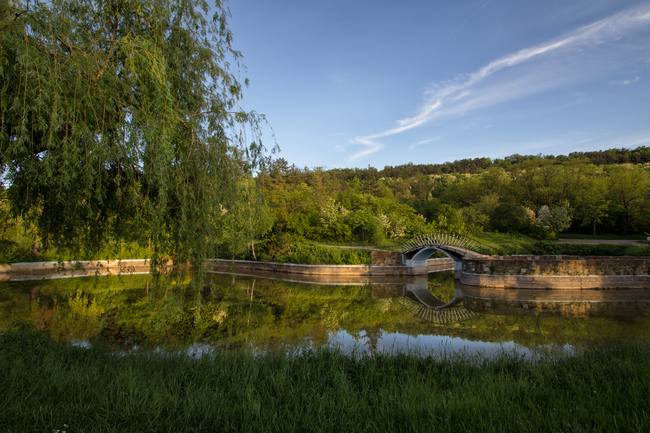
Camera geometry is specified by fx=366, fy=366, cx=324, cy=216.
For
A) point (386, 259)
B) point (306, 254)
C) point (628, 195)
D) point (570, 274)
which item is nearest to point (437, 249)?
point (386, 259)

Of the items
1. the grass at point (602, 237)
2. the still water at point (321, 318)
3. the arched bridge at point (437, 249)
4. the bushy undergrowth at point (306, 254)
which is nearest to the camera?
the still water at point (321, 318)

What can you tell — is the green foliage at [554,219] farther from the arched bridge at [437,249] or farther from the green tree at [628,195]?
the arched bridge at [437,249]

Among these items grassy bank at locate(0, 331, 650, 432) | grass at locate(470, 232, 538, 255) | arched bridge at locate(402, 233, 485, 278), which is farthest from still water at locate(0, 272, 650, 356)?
grass at locate(470, 232, 538, 255)

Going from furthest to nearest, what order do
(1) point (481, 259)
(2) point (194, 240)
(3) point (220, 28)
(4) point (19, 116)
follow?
(1) point (481, 259), (3) point (220, 28), (2) point (194, 240), (4) point (19, 116)

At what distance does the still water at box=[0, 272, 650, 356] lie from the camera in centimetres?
988

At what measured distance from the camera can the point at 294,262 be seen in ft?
94.1

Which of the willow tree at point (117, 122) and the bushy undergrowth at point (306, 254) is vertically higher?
the willow tree at point (117, 122)

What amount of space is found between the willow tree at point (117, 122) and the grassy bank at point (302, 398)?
2.38m

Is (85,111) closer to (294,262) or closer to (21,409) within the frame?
(21,409)

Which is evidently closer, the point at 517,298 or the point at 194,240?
the point at 194,240

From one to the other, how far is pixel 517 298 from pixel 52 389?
19.2 meters

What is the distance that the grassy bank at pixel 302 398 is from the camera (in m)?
3.68

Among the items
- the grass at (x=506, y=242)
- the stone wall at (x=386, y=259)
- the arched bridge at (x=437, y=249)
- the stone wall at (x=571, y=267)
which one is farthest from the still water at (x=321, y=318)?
the grass at (x=506, y=242)

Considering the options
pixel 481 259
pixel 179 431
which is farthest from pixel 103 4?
pixel 481 259
